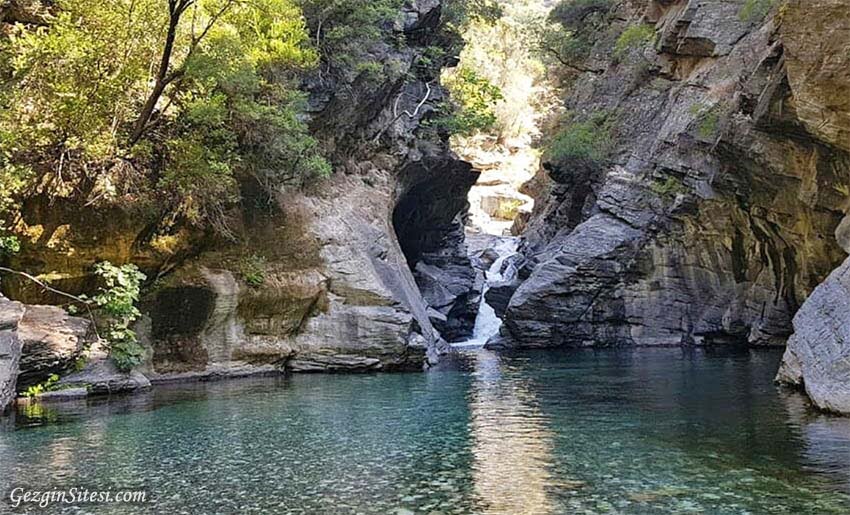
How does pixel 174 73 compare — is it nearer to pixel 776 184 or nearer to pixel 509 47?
pixel 776 184

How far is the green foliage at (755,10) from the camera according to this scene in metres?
24.3

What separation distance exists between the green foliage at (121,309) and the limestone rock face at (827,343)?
540 inches

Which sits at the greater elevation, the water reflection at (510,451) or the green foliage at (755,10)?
the green foliage at (755,10)

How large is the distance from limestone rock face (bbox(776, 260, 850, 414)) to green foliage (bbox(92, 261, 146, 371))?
1373 centimetres

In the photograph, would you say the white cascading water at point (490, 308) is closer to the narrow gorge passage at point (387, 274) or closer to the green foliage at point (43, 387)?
the narrow gorge passage at point (387, 274)

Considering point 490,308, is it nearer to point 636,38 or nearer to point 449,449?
point 636,38

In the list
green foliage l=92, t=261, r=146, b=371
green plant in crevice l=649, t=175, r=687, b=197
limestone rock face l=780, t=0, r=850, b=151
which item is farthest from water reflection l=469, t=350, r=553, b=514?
green plant in crevice l=649, t=175, r=687, b=197

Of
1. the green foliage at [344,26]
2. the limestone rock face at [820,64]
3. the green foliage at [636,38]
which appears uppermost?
the green foliage at [636,38]

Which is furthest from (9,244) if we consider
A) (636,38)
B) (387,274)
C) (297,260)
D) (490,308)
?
(636,38)

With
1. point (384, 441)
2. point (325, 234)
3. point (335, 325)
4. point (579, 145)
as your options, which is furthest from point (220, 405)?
point (579, 145)

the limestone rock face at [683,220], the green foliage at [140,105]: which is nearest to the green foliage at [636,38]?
the limestone rock face at [683,220]

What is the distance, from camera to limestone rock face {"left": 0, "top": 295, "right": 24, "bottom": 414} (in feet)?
44.0

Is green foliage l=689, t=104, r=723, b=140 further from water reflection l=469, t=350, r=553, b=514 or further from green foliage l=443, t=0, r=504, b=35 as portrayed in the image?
water reflection l=469, t=350, r=553, b=514

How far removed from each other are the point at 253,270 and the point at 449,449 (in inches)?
462
